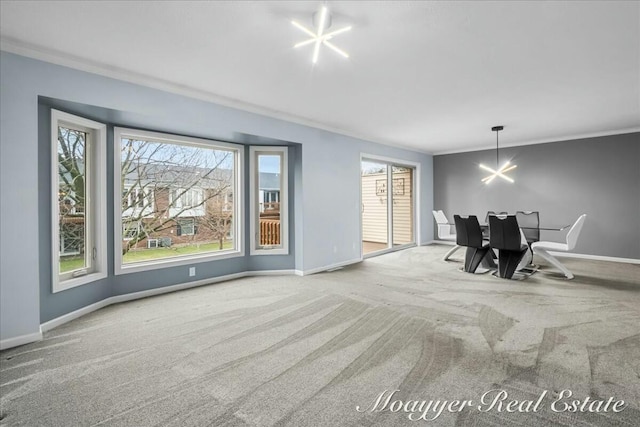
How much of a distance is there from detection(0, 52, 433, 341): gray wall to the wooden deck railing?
0.27m

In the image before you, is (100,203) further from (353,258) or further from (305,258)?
(353,258)

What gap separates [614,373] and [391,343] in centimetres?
145

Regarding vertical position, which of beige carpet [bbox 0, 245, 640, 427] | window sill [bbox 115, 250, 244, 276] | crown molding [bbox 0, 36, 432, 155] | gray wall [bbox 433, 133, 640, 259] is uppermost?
crown molding [bbox 0, 36, 432, 155]

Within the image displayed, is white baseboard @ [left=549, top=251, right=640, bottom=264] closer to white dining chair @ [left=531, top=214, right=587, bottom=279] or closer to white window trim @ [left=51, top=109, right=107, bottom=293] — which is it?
white dining chair @ [left=531, top=214, right=587, bottom=279]

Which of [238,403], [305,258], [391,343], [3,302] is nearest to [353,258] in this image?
[305,258]

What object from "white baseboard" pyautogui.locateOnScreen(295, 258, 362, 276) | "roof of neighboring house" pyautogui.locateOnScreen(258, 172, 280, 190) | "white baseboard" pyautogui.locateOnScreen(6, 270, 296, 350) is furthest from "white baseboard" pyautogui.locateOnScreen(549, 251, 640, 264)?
"roof of neighboring house" pyautogui.locateOnScreen(258, 172, 280, 190)

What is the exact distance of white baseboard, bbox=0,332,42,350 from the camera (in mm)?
2578

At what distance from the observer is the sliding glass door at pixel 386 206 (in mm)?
7309

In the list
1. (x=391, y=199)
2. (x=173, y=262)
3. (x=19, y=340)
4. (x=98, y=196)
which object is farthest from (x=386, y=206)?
(x=19, y=340)

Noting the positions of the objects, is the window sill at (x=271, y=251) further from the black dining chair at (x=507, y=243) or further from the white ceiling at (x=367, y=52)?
the black dining chair at (x=507, y=243)

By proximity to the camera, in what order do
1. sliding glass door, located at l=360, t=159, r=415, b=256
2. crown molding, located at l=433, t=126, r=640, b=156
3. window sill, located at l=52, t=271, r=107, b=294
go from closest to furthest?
window sill, located at l=52, t=271, r=107, b=294 < crown molding, located at l=433, t=126, r=640, b=156 < sliding glass door, located at l=360, t=159, r=415, b=256

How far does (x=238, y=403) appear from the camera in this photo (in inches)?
73.9

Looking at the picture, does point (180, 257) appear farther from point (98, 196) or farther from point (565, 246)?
point (565, 246)

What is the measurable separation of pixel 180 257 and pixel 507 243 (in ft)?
14.9
